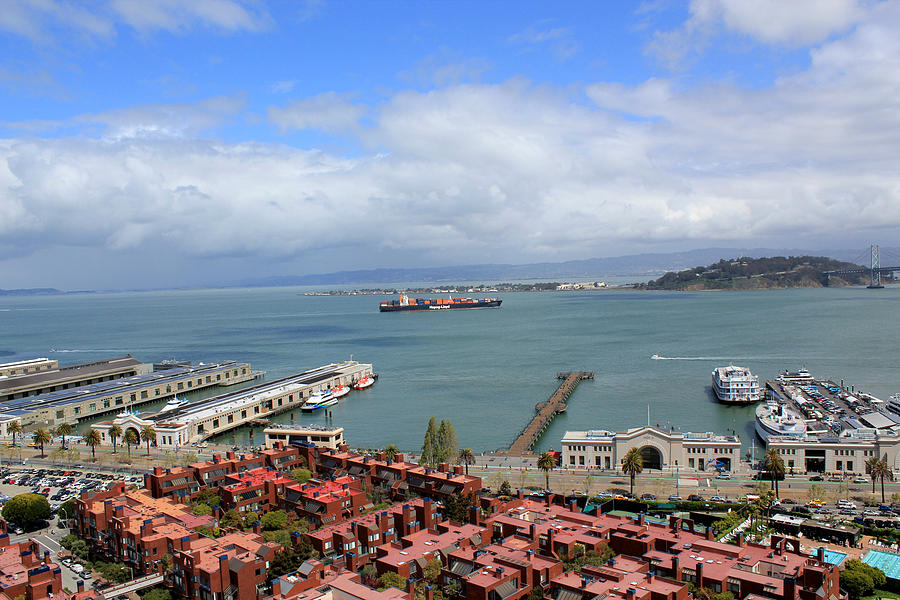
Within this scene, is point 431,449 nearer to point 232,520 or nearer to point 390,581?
point 232,520

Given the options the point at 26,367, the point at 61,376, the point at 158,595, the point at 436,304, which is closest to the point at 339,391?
the point at 61,376

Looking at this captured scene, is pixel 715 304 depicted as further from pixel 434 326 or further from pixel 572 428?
pixel 572 428

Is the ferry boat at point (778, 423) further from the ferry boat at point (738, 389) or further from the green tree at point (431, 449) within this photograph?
the green tree at point (431, 449)

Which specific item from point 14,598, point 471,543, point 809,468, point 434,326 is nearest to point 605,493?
point 471,543

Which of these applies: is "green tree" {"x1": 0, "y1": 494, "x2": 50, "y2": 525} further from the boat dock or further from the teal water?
the teal water

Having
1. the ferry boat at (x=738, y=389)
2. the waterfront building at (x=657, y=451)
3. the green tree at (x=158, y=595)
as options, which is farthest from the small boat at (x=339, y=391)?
the green tree at (x=158, y=595)

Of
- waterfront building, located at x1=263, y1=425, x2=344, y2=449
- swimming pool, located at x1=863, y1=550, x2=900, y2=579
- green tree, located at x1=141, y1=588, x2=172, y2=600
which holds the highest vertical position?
green tree, located at x1=141, y1=588, x2=172, y2=600

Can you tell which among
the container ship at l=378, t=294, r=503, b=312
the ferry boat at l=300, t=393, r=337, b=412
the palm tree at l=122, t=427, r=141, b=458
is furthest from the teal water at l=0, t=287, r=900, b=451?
the container ship at l=378, t=294, r=503, b=312

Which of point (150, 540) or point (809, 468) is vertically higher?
point (150, 540)
